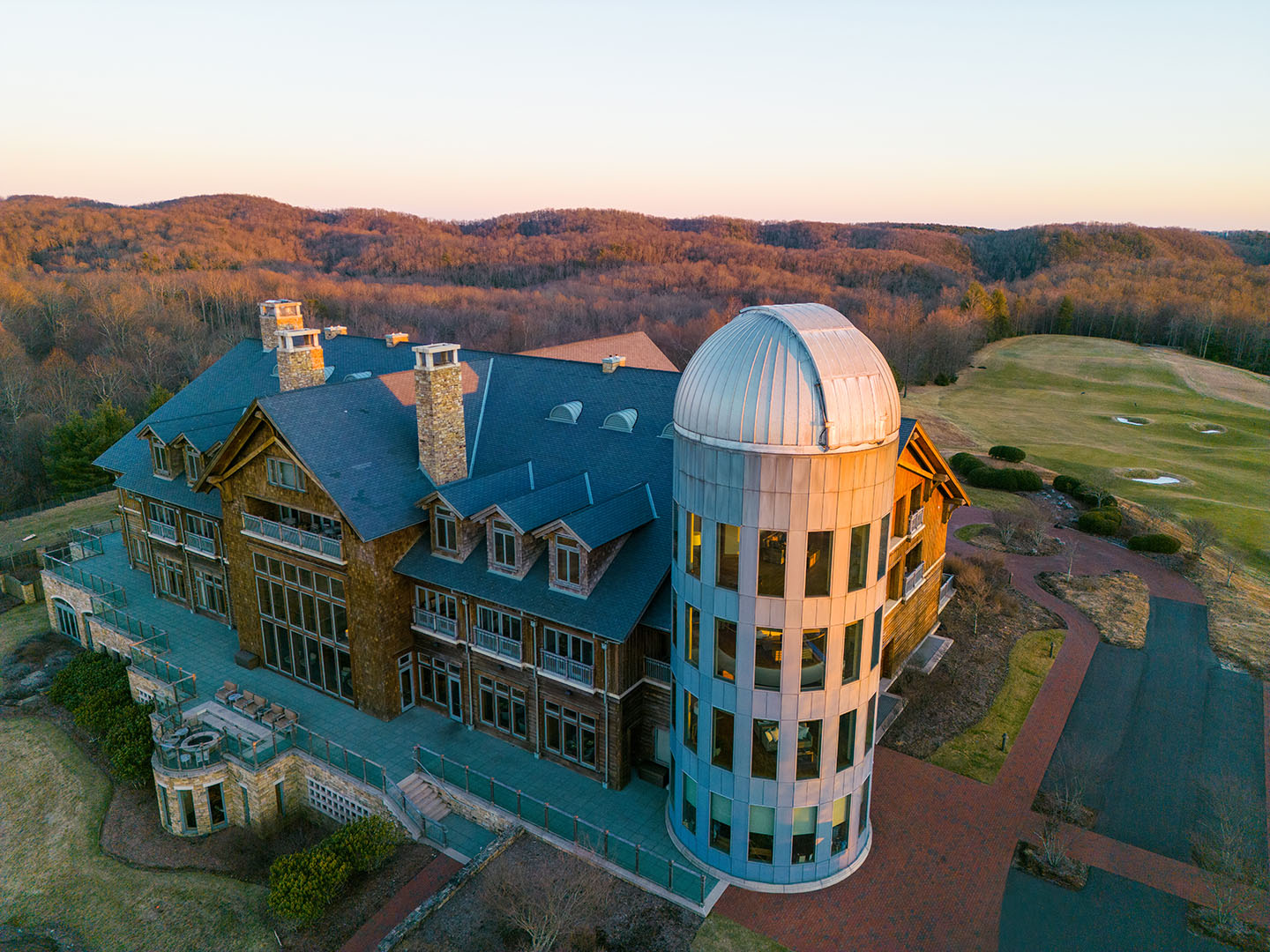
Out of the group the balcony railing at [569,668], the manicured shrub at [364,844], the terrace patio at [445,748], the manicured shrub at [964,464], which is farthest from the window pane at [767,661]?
the manicured shrub at [964,464]

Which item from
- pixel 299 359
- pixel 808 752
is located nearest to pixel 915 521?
pixel 808 752

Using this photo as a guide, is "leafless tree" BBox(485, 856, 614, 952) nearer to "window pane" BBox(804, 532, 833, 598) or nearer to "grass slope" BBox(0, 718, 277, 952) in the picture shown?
"grass slope" BBox(0, 718, 277, 952)

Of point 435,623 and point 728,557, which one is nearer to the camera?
point 728,557

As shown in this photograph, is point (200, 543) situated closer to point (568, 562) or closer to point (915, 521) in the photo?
point (568, 562)

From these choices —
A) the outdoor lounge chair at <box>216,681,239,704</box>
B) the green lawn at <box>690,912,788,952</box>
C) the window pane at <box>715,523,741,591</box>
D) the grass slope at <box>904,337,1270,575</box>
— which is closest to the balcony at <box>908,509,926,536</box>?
the window pane at <box>715,523,741,591</box>

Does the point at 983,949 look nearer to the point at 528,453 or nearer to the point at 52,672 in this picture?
the point at 528,453

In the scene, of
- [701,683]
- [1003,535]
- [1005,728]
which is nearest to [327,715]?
[701,683]
